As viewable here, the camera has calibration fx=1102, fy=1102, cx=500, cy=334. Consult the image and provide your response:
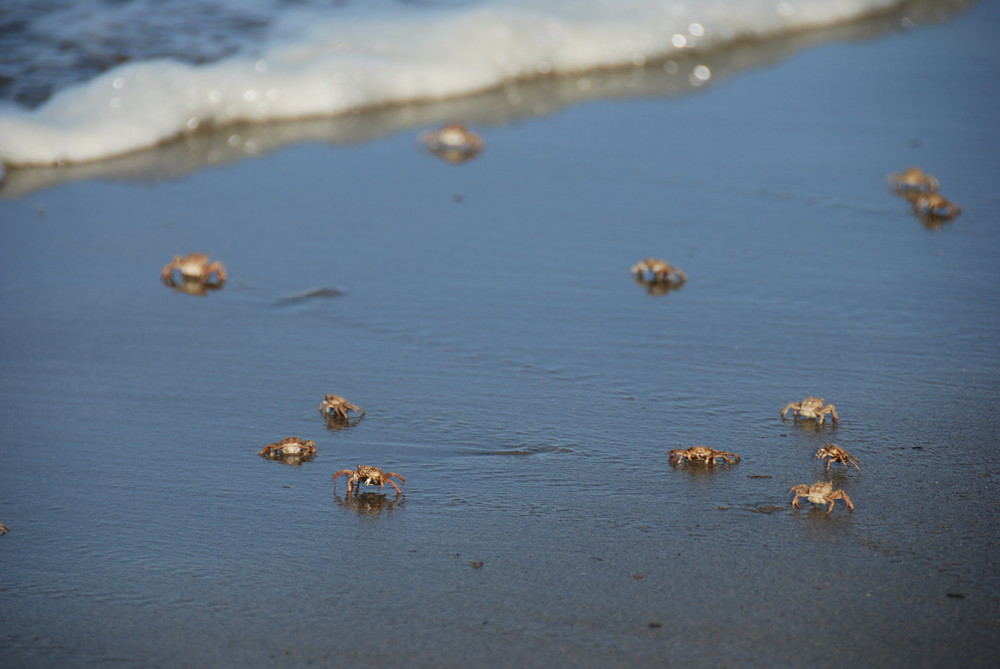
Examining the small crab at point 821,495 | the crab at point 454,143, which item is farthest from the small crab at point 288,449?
the crab at point 454,143

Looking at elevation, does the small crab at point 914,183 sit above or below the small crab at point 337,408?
above

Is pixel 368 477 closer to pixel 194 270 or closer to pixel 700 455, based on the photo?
pixel 700 455

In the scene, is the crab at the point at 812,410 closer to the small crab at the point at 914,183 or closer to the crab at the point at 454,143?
the small crab at the point at 914,183

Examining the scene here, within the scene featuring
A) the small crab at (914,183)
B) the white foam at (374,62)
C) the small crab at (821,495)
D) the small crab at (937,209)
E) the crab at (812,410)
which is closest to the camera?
the small crab at (821,495)

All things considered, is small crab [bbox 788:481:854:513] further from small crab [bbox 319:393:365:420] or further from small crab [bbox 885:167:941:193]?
small crab [bbox 885:167:941:193]

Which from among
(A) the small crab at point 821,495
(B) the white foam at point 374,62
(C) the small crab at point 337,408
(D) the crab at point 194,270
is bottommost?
(A) the small crab at point 821,495

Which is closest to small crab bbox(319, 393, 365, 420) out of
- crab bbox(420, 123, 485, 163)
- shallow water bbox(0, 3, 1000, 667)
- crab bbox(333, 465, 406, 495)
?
shallow water bbox(0, 3, 1000, 667)
